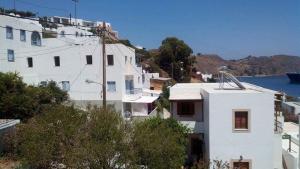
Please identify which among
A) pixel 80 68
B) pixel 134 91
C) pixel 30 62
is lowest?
pixel 134 91

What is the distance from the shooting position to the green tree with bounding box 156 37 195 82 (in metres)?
71.5

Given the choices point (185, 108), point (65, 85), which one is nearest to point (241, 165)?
point (185, 108)

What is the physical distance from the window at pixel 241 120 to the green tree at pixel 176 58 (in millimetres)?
50049

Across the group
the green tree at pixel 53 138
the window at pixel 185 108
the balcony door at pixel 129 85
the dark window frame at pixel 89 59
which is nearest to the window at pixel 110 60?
the dark window frame at pixel 89 59

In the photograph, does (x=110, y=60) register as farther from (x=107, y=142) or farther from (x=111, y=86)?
(x=107, y=142)

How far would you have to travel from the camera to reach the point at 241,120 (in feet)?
70.2

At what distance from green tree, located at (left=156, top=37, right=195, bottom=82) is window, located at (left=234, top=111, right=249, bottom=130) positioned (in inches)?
1970

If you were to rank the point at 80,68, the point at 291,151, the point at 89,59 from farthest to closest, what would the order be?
the point at 80,68, the point at 89,59, the point at 291,151

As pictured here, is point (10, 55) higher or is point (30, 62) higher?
point (10, 55)

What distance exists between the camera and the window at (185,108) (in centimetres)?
2495

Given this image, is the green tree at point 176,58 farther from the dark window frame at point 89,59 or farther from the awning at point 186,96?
the awning at point 186,96

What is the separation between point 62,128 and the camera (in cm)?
1533

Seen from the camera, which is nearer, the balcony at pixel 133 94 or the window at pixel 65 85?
the window at pixel 65 85

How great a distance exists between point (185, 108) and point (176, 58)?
49.2m
